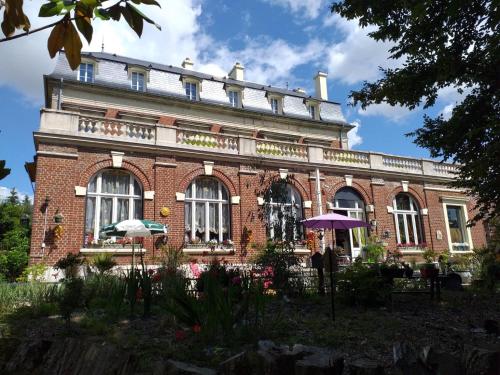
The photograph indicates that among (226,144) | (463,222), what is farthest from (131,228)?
(463,222)

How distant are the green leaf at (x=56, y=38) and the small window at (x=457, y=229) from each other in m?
21.3

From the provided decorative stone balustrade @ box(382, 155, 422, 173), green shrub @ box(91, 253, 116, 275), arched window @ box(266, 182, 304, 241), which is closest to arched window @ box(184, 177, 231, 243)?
green shrub @ box(91, 253, 116, 275)

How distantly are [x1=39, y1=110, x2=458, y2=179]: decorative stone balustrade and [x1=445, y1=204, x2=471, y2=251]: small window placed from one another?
5.73 feet

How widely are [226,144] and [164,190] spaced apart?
332 centimetres

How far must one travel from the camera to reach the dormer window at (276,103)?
2553 centimetres

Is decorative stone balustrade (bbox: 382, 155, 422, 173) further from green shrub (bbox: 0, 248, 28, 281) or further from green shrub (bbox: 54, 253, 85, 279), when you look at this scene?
green shrub (bbox: 0, 248, 28, 281)

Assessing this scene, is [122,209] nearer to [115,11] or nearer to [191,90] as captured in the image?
[191,90]

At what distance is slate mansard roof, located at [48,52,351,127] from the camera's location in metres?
21.3

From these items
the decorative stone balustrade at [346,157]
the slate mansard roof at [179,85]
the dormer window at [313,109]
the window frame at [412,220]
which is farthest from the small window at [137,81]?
the window frame at [412,220]

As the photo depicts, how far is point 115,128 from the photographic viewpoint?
1503 cm

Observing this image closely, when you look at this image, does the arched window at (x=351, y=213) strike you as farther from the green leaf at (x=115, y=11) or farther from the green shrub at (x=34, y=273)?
the green leaf at (x=115, y=11)

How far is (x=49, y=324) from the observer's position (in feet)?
19.0

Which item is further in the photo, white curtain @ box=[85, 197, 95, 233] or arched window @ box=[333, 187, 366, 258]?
arched window @ box=[333, 187, 366, 258]

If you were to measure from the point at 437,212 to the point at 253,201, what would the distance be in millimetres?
9681
